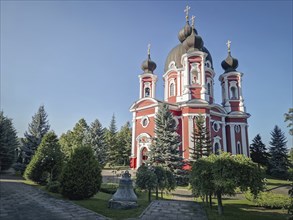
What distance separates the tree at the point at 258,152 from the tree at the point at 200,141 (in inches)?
625

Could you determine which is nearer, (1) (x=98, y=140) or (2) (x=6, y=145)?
(2) (x=6, y=145)

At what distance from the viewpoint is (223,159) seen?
8.74 m

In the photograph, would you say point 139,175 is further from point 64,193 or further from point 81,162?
point 64,193

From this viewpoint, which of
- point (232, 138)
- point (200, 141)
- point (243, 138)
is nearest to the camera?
point (200, 141)

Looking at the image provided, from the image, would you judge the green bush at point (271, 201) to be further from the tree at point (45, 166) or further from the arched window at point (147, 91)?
the arched window at point (147, 91)

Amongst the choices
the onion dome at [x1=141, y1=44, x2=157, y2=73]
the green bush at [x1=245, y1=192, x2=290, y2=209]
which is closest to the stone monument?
the green bush at [x1=245, y1=192, x2=290, y2=209]

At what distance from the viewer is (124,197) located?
1018cm

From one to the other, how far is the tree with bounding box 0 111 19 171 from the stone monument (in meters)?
22.3

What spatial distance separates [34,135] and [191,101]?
19.6m

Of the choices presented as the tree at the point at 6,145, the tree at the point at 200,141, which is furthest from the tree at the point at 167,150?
the tree at the point at 6,145

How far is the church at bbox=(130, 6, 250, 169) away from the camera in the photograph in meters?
25.4

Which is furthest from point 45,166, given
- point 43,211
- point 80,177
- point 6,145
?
point 6,145

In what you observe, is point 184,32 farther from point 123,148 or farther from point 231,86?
point 123,148

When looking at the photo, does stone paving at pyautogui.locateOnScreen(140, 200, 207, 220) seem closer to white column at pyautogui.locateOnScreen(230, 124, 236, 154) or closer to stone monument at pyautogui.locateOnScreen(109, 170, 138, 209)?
stone monument at pyautogui.locateOnScreen(109, 170, 138, 209)
